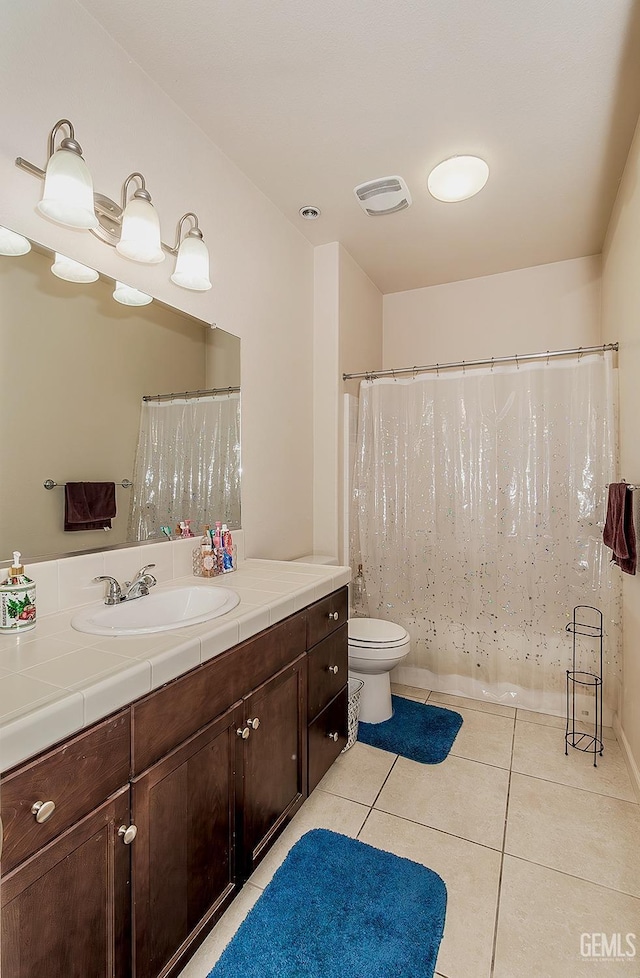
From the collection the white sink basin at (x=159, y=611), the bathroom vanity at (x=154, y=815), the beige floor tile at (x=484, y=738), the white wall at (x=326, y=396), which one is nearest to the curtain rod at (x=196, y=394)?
the white sink basin at (x=159, y=611)

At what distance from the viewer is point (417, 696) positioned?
2717 millimetres

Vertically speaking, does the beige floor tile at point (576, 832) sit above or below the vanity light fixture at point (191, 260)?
below

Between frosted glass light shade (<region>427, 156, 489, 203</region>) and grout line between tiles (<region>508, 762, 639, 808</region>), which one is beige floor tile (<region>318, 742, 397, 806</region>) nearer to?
grout line between tiles (<region>508, 762, 639, 808</region>)

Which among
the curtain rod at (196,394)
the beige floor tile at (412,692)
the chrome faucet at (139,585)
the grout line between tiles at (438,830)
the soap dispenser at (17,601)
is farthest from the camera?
the beige floor tile at (412,692)

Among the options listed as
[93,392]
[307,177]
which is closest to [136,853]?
[93,392]

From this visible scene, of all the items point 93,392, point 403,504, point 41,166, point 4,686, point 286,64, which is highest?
point 286,64

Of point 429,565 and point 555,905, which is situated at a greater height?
point 429,565

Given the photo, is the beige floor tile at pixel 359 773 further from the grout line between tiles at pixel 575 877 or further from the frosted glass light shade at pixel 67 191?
the frosted glass light shade at pixel 67 191

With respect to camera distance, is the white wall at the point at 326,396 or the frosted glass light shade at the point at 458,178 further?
the white wall at the point at 326,396

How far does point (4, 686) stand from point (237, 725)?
62cm

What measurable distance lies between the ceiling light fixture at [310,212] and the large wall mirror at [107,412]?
2.94ft

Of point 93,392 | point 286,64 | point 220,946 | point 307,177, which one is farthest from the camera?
point 307,177

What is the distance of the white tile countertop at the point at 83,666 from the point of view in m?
0.78

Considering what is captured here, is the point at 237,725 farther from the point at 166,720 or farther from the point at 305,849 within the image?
the point at 305,849
